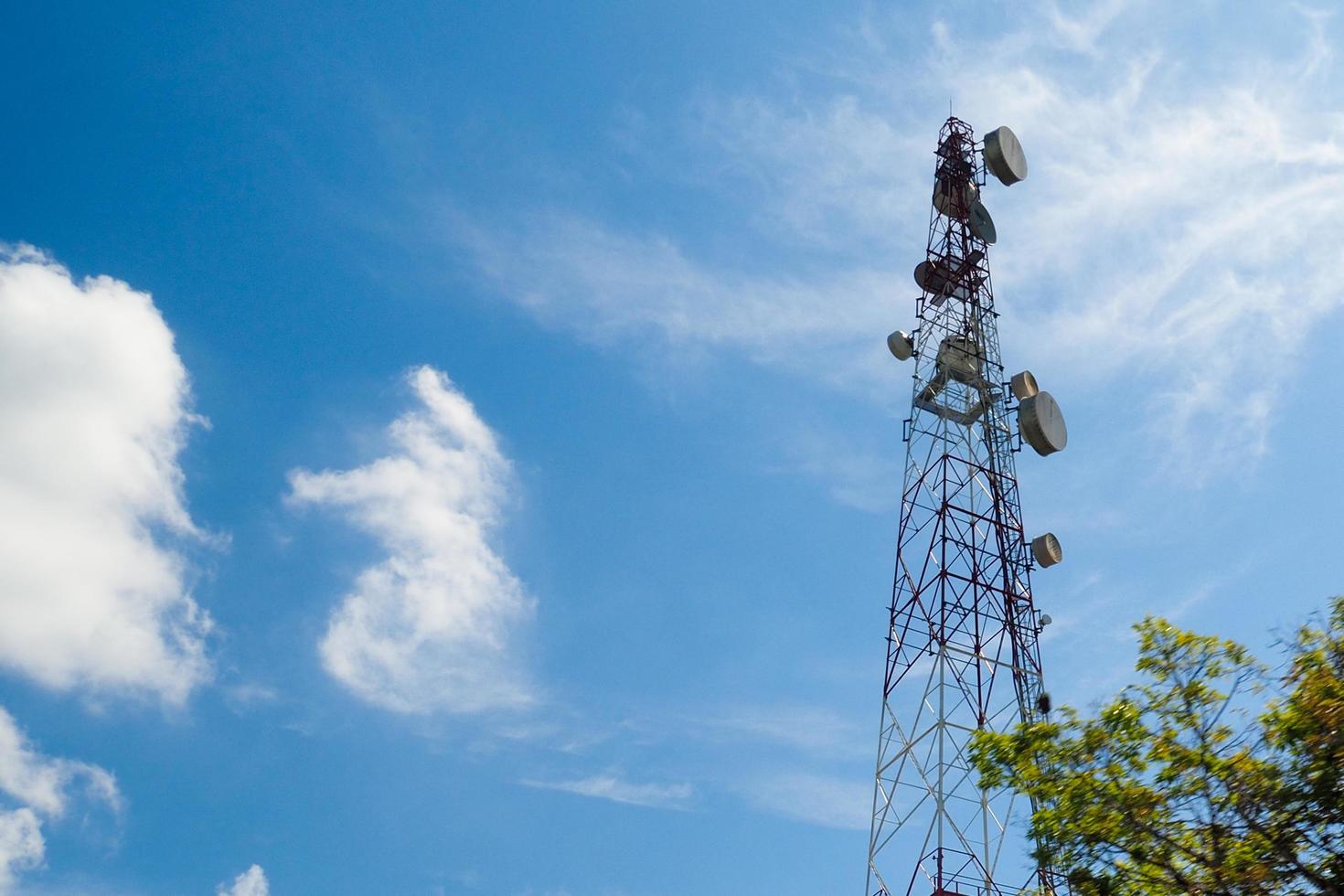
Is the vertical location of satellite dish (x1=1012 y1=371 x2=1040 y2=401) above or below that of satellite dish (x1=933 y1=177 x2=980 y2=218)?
below

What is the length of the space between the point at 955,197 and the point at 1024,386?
262 inches

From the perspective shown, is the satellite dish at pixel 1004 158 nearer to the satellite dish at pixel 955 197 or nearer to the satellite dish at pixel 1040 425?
the satellite dish at pixel 955 197

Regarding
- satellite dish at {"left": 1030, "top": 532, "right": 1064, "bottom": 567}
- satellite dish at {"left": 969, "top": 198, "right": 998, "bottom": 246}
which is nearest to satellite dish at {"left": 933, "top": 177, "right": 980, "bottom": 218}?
satellite dish at {"left": 969, "top": 198, "right": 998, "bottom": 246}

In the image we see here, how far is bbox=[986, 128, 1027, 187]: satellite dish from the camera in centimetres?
3538

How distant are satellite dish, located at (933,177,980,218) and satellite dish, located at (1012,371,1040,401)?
5822 mm

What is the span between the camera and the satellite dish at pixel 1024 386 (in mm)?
32812

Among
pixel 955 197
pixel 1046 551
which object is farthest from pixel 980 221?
pixel 1046 551

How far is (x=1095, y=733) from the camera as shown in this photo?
15.5m

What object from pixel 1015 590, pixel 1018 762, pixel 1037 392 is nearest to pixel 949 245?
pixel 1037 392

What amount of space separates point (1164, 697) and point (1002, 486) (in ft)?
56.2

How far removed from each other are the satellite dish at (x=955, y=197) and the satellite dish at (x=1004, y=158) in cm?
79

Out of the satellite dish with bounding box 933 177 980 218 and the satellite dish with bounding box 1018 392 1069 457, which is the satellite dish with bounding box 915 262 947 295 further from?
the satellite dish with bounding box 1018 392 1069 457

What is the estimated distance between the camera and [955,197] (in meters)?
36.1

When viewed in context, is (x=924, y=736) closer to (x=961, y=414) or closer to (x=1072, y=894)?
(x=961, y=414)
